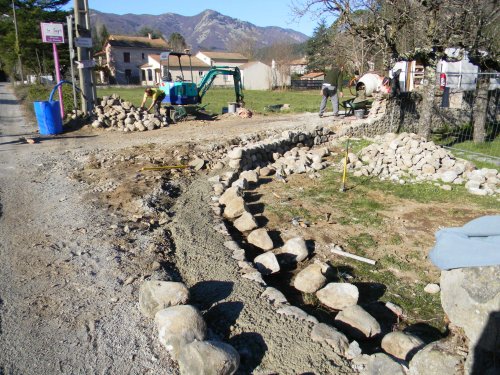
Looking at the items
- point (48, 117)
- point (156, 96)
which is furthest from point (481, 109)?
point (48, 117)

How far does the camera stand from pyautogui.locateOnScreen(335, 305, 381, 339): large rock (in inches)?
143

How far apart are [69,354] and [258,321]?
142 centimetres

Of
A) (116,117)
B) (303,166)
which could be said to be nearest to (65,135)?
(116,117)

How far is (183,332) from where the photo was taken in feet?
10.0

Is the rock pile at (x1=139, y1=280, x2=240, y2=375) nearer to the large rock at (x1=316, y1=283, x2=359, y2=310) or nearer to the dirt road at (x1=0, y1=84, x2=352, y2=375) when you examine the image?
the dirt road at (x1=0, y1=84, x2=352, y2=375)

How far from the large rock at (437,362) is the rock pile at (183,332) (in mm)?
1167

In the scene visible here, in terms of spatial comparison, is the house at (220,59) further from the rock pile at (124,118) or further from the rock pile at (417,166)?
the rock pile at (417,166)

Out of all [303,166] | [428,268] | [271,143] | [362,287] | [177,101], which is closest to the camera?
[362,287]

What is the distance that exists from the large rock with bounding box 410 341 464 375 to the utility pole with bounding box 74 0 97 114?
1215 cm

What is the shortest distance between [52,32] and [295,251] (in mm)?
10567

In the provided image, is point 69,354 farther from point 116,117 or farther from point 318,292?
point 116,117

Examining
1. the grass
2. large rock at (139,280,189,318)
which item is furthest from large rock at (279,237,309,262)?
the grass

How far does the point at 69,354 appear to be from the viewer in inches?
119

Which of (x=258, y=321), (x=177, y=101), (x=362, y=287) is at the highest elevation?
(x=177, y=101)
